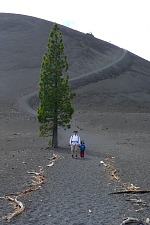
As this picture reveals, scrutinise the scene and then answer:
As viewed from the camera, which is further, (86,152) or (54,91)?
(54,91)

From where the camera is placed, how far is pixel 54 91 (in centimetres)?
3425

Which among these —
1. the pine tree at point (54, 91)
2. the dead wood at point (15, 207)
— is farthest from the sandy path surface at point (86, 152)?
the pine tree at point (54, 91)

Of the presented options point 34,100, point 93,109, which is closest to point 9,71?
point 34,100

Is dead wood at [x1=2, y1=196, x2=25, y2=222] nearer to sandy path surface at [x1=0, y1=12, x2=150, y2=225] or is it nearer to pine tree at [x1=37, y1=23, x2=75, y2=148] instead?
sandy path surface at [x1=0, y1=12, x2=150, y2=225]

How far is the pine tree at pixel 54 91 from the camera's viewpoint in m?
34.3

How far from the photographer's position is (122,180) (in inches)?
695

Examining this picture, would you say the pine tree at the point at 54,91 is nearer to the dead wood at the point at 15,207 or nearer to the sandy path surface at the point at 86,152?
the sandy path surface at the point at 86,152

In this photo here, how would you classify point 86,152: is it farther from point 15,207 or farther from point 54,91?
point 15,207

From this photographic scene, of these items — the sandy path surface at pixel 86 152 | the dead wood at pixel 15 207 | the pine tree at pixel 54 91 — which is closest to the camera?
the dead wood at pixel 15 207

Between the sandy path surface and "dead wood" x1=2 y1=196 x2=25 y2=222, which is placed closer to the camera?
"dead wood" x1=2 y1=196 x2=25 y2=222

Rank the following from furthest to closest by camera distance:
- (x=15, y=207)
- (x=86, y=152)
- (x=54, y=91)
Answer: (x=54, y=91), (x=86, y=152), (x=15, y=207)

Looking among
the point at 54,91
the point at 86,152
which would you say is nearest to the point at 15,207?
the point at 86,152

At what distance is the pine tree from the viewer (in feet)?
112

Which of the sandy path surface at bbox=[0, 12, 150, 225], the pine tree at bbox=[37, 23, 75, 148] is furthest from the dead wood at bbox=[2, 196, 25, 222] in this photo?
the pine tree at bbox=[37, 23, 75, 148]
